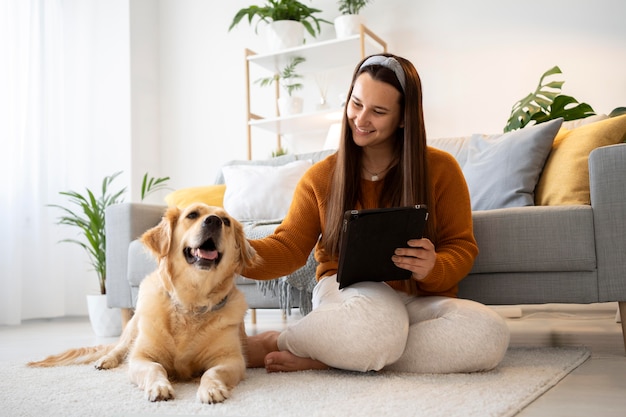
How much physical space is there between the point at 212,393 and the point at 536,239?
3.93ft

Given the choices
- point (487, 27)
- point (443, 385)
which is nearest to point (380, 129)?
point (443, 385)

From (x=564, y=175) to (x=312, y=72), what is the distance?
8.54 feet

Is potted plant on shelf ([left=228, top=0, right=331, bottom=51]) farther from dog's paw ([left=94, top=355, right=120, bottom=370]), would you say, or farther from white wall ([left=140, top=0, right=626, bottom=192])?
dog's paw ([left=94, top=355, right=120, bottom=370])

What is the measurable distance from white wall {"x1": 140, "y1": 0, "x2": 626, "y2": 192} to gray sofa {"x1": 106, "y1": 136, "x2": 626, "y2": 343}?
6.53ft

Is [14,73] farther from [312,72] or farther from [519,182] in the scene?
[519,182]

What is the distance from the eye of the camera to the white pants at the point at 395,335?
156cm

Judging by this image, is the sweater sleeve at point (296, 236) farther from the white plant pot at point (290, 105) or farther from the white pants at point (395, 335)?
the white plant pot at point (290, 105)

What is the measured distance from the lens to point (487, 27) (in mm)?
4012

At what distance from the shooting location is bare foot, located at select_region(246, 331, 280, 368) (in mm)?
1835

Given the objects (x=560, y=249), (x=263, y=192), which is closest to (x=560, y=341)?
(x=560, y=249)

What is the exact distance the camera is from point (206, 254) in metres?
1.63

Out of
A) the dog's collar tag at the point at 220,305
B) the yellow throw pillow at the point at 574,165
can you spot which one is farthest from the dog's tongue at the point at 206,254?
the yellow throw pillow at the point at 574,165

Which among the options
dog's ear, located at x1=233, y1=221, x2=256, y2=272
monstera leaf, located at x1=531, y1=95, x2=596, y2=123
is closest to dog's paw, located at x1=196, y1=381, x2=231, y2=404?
dog's ear, located at x1=233, y1=221, x2=256, y2=272

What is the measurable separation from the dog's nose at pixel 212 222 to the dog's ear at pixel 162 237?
114 mm
